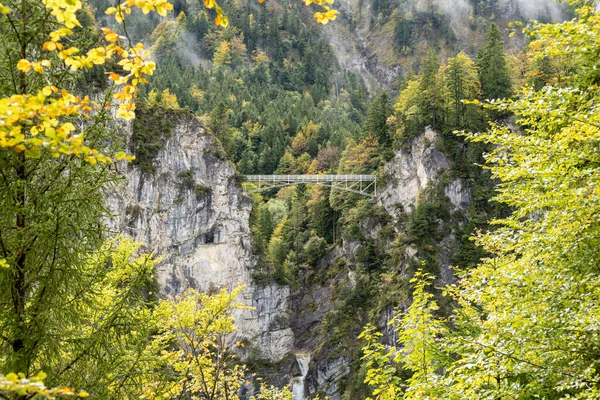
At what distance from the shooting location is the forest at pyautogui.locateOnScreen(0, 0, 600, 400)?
4.83m

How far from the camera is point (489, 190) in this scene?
37469 mm

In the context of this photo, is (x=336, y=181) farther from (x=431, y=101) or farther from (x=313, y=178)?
(x=431, y=101)

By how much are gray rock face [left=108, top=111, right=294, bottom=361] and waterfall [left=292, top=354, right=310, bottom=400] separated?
1134 millimetres

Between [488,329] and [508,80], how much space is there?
38.1 meters

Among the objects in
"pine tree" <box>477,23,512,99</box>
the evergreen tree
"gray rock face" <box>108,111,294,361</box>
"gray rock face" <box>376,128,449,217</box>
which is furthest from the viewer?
the evergreen tree

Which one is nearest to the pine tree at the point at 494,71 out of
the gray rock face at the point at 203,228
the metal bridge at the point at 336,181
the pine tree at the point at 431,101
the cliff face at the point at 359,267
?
the pine tree at the point at 431,101

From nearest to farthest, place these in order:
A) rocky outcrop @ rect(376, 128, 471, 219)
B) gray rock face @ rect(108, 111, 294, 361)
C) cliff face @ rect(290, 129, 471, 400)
Result: cliff face @ rect(290, 129, 471, 400) < rocky outcrop @ rect(376, 128, 471, 219) < gray rock face @ rect(108, 111, 294, 361)

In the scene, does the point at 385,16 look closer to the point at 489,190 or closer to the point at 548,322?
the point at 489,190

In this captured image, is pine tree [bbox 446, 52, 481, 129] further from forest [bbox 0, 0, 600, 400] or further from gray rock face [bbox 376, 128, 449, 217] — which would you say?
gray rock face [bbox 376, 128, 449, 217]

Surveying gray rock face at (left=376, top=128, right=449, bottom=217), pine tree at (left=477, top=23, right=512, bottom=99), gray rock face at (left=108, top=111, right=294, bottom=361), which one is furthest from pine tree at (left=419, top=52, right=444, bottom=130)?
gray rock face at (left=108, top=111, right=294, bottom=361)

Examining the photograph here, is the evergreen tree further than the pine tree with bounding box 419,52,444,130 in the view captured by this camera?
Yes

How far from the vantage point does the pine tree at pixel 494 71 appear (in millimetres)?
40281

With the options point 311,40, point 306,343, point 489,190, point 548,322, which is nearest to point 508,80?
point 489,190

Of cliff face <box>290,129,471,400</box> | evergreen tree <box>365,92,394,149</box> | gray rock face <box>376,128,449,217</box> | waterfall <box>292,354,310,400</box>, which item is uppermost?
evergreen tree <box>365,92,394,149</box>
